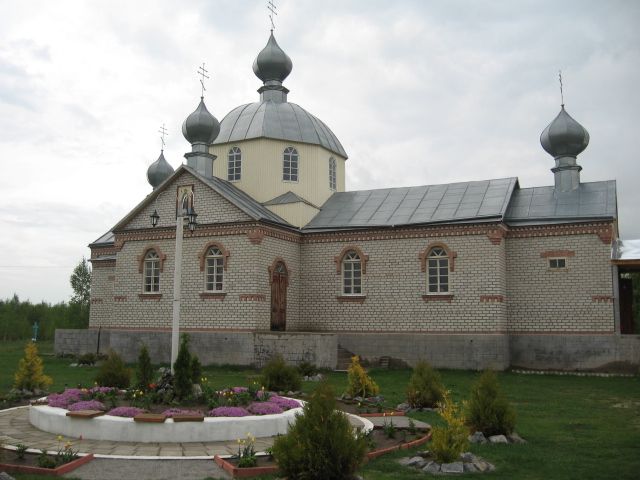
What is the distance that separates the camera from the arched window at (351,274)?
20859 mm

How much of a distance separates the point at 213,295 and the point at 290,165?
5920mm

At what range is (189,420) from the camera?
8.70 metres

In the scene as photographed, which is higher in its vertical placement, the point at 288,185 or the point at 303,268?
the point at 288,185

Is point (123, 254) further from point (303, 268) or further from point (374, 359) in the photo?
point (374, 359)

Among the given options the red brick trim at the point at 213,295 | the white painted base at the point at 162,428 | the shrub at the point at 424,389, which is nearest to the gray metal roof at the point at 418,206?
the red brick trim at the point at 213,295

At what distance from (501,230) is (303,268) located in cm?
665

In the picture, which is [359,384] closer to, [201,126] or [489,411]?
[489,411]

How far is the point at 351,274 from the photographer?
20984 millimetres

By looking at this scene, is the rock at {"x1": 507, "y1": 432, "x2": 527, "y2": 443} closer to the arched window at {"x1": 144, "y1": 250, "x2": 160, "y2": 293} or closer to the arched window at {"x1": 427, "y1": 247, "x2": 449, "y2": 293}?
the arched window at {"x1": 427, "y1": 247, "x2": 449, "y2": 293}

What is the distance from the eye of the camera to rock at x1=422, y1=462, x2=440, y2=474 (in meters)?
7.29

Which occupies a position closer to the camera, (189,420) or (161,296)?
(189,420)

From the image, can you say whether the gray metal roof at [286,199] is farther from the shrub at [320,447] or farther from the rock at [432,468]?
the shrub at [320,447]

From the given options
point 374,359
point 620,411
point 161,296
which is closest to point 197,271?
point 161,296

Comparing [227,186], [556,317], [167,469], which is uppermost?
[227,186]
